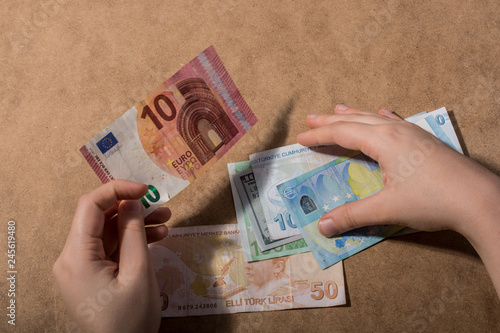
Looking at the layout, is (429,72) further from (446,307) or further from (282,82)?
(446,307)

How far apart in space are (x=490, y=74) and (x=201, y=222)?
977 mm

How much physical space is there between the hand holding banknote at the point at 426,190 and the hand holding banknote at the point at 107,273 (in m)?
0.49

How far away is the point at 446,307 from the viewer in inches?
37.6

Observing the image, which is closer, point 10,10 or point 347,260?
point 347,260

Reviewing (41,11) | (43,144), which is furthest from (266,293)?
(41,11)

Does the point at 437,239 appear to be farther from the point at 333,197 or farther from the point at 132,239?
the point at 132,239

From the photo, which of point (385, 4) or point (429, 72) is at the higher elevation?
point (385, 4)

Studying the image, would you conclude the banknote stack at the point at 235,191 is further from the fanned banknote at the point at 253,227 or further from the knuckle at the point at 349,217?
the knuckle at the point at 349,217

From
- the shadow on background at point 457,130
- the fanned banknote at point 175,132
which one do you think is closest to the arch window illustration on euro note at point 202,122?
the fanned banknote at point 175,132

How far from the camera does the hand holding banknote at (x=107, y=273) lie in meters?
0.70

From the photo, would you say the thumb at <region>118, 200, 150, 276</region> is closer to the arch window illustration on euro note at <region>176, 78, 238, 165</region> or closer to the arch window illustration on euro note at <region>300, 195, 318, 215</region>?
the arch window illustration on euro note at <region>176, 78, 238, 165</region>

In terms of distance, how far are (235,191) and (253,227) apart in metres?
0.12

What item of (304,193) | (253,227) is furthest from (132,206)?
(304,193)

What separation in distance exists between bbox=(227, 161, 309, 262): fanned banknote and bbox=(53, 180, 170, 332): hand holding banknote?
299 mm
